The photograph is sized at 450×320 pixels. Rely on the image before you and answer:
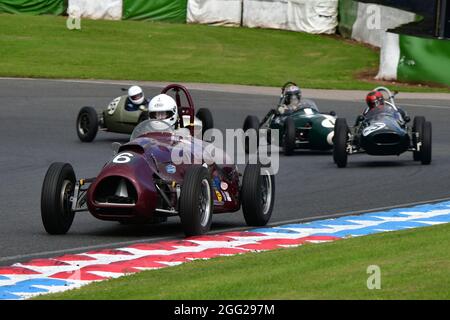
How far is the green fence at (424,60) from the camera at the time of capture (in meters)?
34.8

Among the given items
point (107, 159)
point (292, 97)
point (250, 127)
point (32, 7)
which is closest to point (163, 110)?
point (107, 159)

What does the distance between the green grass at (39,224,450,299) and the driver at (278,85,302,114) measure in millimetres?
12179

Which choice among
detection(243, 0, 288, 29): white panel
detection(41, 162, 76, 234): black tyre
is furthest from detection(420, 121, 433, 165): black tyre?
A: detection(243, 0, 288, 29): white panel

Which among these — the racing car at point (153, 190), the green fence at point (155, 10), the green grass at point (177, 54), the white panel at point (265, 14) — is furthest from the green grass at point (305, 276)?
the green fence at point (155, 10)

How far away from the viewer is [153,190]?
1274 cm

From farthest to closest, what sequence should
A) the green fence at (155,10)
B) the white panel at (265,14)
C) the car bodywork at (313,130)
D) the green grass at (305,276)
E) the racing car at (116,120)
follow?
the green fence at (155,10)
the white panel at (265,14)
the racing car at (116,120)
the car bodywork at (313,130)
the green grass at (305,276)

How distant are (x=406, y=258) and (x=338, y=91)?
25.2 m

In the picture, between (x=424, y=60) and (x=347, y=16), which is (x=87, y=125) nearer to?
(x=424, y=60)

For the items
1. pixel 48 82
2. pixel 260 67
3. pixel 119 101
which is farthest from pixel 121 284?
pixel 260 67

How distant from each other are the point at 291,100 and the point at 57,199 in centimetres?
1149

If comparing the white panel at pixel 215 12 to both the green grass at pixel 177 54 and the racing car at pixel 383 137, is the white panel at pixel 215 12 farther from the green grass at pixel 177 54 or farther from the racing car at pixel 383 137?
the racing car at pixel 383 137

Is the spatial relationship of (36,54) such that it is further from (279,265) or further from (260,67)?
(279,265)

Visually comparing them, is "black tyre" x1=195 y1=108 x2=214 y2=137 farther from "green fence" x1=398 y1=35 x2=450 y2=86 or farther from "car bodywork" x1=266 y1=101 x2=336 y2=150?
"green fence" x1=398 y1=35 x2=450 y2=86

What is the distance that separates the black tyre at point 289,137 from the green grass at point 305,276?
36.0 ft
